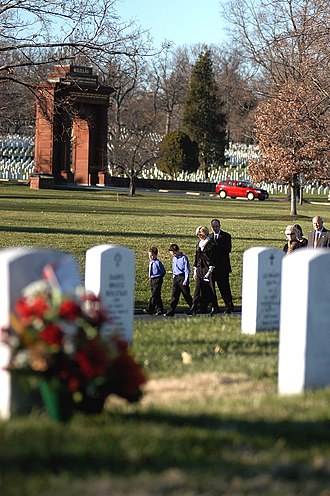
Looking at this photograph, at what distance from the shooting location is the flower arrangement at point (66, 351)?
6676 mm

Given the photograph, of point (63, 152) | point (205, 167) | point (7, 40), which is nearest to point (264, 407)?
point (7, 40)

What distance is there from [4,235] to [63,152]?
44.3 metres

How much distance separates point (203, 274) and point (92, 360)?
1437 centimetres

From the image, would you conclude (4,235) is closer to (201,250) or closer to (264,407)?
(201,250)

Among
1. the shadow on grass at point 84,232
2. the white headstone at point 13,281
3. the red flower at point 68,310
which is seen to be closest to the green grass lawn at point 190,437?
the white headstone at point 13,281

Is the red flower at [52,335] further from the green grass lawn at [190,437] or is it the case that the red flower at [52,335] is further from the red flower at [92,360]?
the green grass lawn at [190,437]

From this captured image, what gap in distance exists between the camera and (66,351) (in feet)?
21.9

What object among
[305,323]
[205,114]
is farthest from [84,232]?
[205,114]

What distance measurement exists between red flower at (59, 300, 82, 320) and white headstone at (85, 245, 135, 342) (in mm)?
4928

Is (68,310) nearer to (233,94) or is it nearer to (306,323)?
(306,323)

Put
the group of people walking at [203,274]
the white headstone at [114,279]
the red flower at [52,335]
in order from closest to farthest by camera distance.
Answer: the red flower at [52,335] → the white headstone at [114,279] → the group of people walking at [203,274]

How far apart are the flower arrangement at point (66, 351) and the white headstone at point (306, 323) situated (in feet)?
6.41

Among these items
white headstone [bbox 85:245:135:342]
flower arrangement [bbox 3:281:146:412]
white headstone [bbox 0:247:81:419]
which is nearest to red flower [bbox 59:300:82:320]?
flower arrangement [bbox 3:281:146:412]

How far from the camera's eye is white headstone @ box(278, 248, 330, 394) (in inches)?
331
